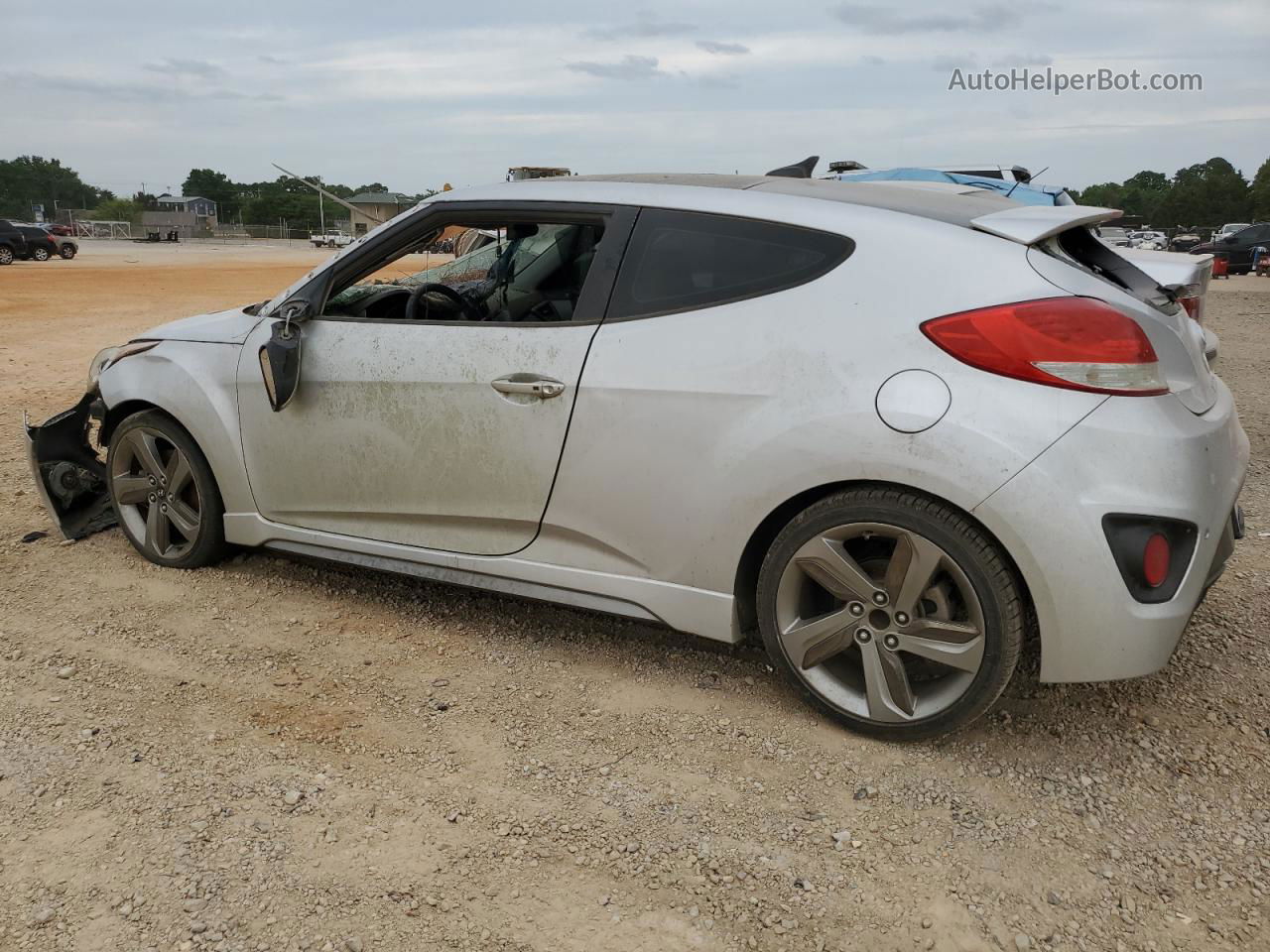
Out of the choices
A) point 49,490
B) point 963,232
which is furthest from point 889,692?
point 49,490

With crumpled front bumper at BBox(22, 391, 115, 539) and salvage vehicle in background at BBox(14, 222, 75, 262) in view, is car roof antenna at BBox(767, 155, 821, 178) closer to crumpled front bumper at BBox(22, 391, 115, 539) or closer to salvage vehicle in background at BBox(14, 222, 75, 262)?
crumpled front bumper at BBox(22, 391, 115, 539)

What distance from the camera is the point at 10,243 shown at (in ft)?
108

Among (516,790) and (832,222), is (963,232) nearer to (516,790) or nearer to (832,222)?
(832,222)

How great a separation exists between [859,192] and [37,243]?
37838 millimetres

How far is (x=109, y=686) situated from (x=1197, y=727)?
3537 millimetres

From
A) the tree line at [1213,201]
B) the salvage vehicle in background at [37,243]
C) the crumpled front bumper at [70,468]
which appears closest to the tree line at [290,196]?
the tree line at [1213,201]

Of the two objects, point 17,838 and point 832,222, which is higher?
point 832,222

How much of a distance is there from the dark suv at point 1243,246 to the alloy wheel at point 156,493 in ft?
116

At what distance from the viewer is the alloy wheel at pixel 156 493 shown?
439 cm

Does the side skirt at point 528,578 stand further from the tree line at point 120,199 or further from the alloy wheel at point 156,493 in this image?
the tree line at point 120,199

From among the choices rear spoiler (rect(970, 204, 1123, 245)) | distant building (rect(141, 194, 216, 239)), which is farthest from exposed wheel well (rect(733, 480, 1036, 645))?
distant building (rect(141, 194, 216, 239))

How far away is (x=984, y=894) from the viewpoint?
249 centimetres

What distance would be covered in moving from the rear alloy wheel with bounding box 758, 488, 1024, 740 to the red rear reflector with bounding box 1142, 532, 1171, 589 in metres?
0.33

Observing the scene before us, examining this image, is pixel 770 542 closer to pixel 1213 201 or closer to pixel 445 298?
pixel 445 298
